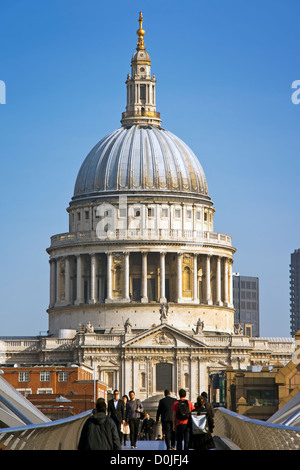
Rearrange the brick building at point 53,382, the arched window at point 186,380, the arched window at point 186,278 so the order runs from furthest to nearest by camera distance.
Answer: the arched window at point 186,278, the arched window at point 186,380, the brick building at point 53,382

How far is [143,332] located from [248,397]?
39.3 m

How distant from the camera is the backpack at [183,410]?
36.2 m

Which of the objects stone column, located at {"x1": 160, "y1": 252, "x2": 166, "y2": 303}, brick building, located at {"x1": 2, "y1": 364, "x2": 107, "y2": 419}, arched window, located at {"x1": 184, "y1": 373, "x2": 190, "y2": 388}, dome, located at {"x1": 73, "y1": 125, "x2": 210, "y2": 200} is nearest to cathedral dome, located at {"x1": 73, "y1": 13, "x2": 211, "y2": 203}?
dome, located at {"x1": 73, "y1": 125, "x2": 210, "y2": 200}

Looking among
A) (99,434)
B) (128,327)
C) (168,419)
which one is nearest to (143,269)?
(128,327)

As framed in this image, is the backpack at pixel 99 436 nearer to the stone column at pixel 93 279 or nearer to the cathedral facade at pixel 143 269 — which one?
the cathedral facade at pixel 143 269

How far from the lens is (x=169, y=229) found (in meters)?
153

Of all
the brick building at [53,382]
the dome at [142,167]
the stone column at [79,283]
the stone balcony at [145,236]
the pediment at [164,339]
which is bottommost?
the brick building at [53,382]

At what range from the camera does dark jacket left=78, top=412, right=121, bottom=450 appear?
28.2m

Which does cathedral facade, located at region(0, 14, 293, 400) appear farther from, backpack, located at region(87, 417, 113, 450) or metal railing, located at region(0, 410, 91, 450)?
backpack, located at region(87, 417, 113, 450)

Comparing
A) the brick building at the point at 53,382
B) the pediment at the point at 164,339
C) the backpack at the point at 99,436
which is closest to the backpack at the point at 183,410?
the backpack at the point at 99,436

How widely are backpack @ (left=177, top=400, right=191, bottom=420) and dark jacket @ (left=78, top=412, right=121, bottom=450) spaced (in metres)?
7.91

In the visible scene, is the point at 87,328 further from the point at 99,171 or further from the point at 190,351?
the point at 99,171

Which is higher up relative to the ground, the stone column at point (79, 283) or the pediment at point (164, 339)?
the stone column at point (79, 283)

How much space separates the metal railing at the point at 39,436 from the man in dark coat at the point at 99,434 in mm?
1007
